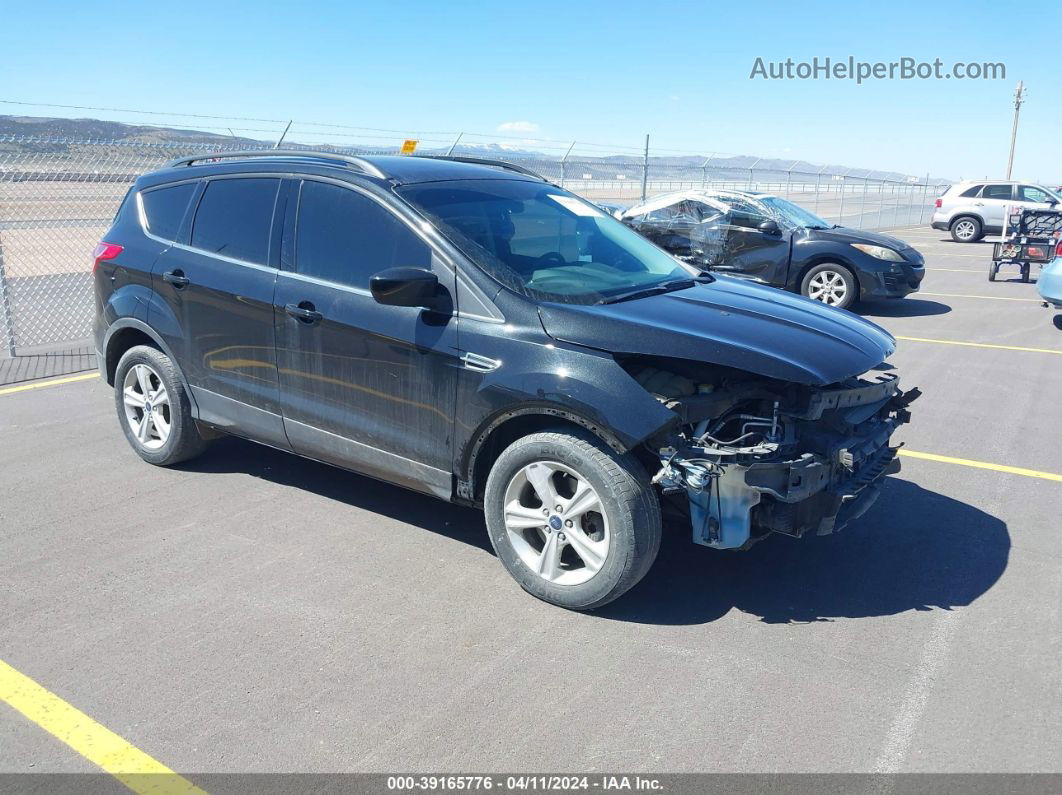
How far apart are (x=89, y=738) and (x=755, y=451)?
2.61 metres

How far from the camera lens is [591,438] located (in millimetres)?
3801

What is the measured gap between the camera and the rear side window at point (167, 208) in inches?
211

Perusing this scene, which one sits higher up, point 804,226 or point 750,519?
point 804,226

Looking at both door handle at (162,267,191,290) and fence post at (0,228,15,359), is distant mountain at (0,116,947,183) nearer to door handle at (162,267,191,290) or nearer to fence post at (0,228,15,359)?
fence post at (0,228,15,359)

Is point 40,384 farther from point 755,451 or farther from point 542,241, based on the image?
point 755,451

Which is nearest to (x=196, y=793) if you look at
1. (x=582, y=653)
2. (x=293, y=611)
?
(x=293, y=611)

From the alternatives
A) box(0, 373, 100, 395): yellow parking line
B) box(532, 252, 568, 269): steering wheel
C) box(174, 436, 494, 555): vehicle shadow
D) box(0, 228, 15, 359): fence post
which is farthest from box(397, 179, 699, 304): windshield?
box(0, 228, 15, 359): fence post

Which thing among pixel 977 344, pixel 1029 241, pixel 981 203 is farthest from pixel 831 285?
pixel 981 203

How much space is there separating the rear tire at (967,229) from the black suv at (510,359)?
78.9ft

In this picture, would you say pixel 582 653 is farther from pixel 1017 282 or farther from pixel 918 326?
pixel 1017 282

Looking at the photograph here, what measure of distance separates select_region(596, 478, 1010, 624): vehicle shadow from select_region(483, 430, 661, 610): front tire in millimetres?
242

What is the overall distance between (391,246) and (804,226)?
9.06 metres

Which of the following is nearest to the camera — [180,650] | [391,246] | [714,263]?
[180,650]

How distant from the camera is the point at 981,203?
84.0 ft
